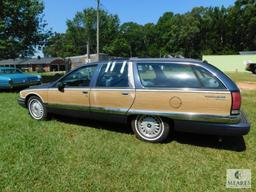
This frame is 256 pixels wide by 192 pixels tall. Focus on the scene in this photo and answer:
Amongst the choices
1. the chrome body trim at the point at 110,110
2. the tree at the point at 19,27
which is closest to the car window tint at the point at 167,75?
the chrome body trim at the point at 110,110

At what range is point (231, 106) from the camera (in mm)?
4855

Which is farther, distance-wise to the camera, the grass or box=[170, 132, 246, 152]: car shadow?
box=[170, 132, 246, 152]: car shadow

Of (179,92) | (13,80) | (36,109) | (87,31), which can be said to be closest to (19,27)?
(13,80)

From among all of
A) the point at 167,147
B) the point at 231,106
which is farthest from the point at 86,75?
the point at 231,106

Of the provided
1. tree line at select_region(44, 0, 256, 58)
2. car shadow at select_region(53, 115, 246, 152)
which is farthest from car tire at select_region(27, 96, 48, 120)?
tree line at select_region(44, 0, 256, 58)

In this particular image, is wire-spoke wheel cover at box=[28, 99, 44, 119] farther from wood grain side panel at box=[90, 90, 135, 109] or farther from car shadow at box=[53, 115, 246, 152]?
wood grain side panel at box=[90, 90, 135, 109]

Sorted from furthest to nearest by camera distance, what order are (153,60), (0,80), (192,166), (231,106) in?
(0,80) < (153,60) < (231,106) < (192,166)

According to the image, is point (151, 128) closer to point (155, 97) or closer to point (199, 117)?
point (155, 97)

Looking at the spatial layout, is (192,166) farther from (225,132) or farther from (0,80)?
(0,80)

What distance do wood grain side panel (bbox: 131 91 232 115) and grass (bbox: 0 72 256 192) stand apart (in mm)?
725

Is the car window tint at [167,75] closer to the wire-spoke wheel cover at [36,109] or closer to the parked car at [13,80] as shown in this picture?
the wire-spoke wheel cover at [36,109]

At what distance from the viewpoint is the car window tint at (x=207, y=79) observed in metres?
4.95

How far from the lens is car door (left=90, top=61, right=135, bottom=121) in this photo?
225 inches

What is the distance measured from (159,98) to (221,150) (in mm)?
1463
